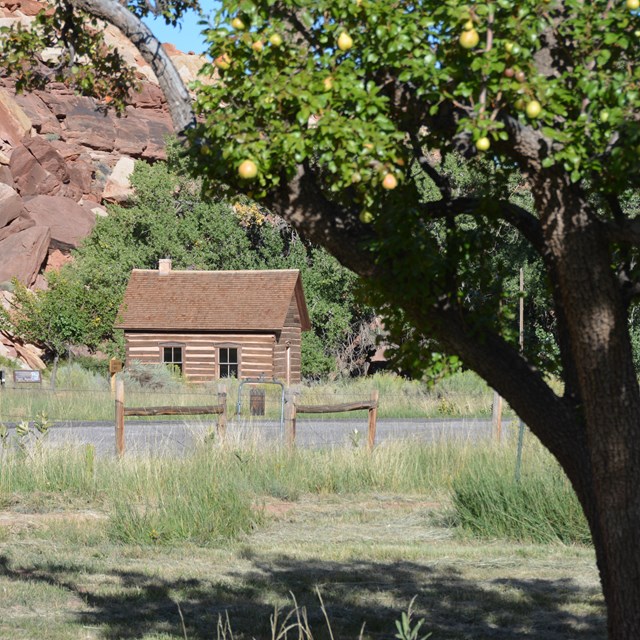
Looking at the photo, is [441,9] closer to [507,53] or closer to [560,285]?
[507,53]

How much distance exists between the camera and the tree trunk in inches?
165

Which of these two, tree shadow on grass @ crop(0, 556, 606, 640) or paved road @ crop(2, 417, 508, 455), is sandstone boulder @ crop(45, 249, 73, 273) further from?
tree shadow on grass @ crop(0, 556, 606, 640)

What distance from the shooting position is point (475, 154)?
4.39 metres

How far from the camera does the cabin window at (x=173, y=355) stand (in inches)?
1613

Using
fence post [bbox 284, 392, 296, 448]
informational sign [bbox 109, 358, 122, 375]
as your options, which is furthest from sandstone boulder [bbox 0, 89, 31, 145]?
fence post [bbox 284, 392, 296, 448]

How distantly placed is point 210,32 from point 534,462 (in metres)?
8.21

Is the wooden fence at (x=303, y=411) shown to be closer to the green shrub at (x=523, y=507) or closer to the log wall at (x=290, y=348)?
the green shrub at (x=523, y=507)

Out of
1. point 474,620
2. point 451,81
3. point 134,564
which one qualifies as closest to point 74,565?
point 134,564

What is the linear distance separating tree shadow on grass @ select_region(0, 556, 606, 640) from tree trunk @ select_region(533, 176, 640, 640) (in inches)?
107

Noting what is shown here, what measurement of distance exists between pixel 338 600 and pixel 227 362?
33242 millimetres

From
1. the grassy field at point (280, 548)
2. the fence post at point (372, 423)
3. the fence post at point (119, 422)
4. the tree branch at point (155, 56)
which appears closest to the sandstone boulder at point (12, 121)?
the fence post at point (372, 423)

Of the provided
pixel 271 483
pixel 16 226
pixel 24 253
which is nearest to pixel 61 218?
pixel 16 226

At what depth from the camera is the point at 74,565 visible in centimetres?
870

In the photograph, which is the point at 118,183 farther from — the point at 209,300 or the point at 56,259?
the point at 209,300
